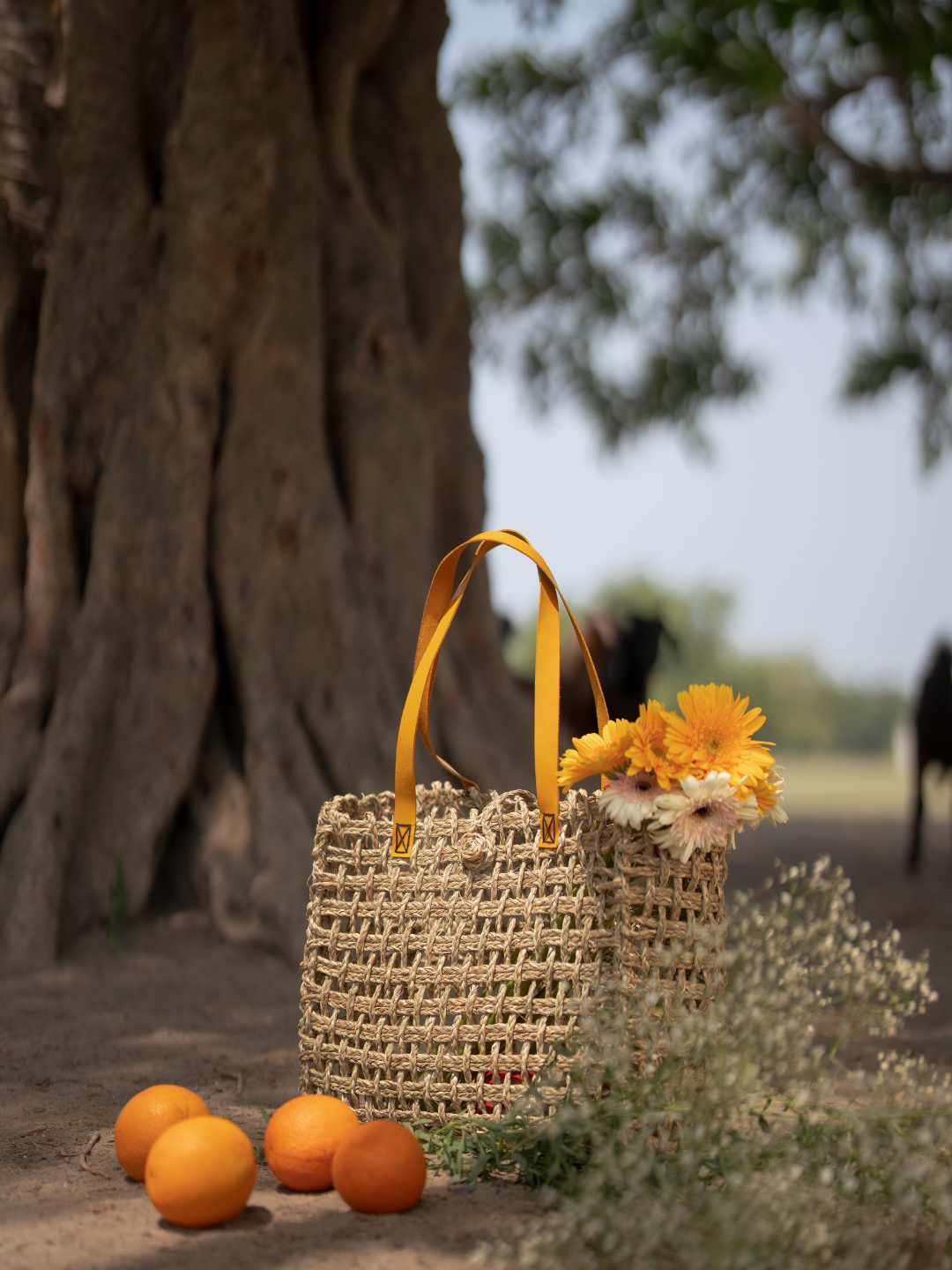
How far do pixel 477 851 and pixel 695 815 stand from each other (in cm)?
47

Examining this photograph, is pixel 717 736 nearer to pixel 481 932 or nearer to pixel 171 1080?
pixel 481 932

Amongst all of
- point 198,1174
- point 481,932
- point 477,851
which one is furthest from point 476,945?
point 198,1174

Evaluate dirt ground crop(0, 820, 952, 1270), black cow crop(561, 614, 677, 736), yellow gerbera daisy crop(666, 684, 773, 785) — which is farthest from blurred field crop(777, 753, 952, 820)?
yellow gerbera daisy crop(666, 684, 773, 785)

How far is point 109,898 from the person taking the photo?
4219 millimetres

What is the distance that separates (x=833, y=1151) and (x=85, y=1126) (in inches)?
66.4

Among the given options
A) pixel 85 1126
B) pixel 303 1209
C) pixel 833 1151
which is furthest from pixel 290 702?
pixel 833 1151

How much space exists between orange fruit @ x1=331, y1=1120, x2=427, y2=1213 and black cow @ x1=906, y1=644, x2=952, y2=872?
686 cm

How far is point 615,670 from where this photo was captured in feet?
28.7

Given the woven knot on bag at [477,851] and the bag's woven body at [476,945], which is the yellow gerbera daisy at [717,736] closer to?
the bag's woven body at [476,945]

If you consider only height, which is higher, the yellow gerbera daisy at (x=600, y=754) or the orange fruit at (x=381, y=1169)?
the yellow gerbera daisy at (x=600, y=754)

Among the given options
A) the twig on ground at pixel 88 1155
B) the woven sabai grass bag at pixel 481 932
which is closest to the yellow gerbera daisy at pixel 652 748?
the woven sabai grass bag at pixel 481 932

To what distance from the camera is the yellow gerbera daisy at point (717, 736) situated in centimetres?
220

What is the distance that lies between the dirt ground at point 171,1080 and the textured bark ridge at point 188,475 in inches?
12.2

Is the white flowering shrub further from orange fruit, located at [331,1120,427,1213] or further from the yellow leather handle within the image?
the yellow leather handle
